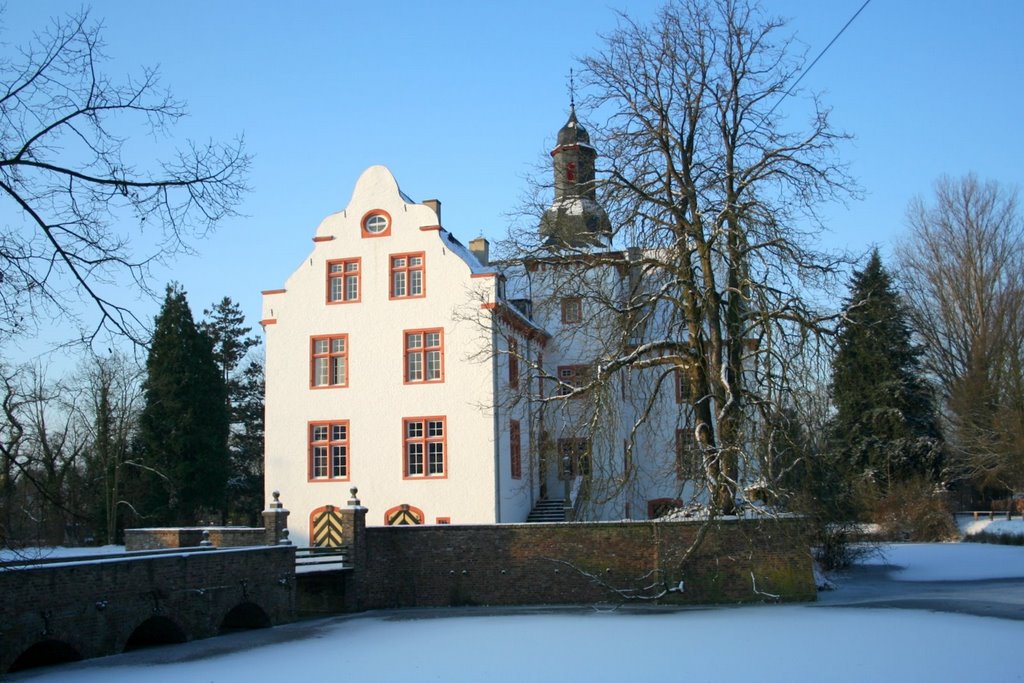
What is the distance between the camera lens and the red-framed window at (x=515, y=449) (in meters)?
28.3

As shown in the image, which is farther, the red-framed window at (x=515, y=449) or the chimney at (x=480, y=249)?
the chimney at (x=480, y=249)

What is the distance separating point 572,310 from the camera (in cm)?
2102

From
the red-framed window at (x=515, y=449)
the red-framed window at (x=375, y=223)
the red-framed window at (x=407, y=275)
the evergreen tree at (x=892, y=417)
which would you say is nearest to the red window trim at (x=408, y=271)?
the red-framed window at (x=407, y=275)

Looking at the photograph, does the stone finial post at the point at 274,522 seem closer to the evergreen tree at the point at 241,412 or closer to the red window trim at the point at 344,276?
the red window trim at the point at 344,276

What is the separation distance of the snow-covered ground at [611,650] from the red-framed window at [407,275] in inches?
425

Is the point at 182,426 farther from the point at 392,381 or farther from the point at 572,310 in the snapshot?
the point at 572,310

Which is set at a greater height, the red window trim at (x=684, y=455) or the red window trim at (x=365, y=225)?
the red window trim at (x=365, y=225)

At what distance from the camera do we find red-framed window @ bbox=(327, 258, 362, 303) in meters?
28.3

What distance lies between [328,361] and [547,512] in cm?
787

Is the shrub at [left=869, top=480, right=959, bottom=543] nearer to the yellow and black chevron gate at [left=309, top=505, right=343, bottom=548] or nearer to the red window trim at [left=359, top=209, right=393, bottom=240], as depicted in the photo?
the yellow and black chevron gate at [left=309, top=505, right=343, bottom=548]

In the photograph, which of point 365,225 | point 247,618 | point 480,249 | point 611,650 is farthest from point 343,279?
point 611,650

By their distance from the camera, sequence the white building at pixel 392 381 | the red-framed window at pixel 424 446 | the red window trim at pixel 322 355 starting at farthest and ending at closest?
the red window trim at pixel 322 355 < the red-framed window at pixel 424 446 < the white building at pixel 392 381

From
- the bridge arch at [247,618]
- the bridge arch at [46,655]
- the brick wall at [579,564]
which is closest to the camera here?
the bridge arch at [46,655]

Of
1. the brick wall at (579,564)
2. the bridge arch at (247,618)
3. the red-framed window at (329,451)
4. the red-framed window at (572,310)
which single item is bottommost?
the bridge arch at (247,618)
